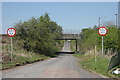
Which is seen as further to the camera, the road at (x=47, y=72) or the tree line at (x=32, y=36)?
the tree line at (x=32, y=36)

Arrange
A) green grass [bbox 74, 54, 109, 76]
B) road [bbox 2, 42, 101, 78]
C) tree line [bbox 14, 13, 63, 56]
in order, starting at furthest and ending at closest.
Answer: tree line [bbox 14, 13, 63, 56]
green grass [bbox 74, 54, 109, 76]
road [bbox 2, 42, 101, 78]

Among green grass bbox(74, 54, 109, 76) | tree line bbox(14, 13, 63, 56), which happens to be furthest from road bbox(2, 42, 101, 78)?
tree line bbox(14, 13, 63, 56)

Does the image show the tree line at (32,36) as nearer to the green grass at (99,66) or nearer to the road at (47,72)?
the green grass at (99,66)

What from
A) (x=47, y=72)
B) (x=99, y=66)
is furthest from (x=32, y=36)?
(x=47, y=72)

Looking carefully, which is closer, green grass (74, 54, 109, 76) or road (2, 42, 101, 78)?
road (2, 42, 101, 78)

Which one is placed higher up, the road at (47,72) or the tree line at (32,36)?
the tree line at (32,36)

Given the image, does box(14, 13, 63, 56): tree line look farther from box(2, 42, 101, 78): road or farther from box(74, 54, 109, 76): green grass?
box(2, 42, 101, 78): road

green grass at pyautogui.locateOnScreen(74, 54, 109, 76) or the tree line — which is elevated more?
the tree line

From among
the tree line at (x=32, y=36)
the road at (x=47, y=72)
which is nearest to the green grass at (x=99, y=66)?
the road at (x=47, y=72)

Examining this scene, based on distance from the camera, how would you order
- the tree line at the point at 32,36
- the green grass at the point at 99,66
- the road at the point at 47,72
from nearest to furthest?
the road at the point at 47,72
the green grass at the point at 99,66
the tree line at the point at 32,36

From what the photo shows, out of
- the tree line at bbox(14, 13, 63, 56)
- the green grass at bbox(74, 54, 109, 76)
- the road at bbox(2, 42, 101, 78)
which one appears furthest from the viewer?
the tree line at bbox(14, 13, 63, 56)

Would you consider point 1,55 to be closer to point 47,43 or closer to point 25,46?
point 25,46

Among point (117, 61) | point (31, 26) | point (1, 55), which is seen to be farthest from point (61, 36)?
point (117, 61)

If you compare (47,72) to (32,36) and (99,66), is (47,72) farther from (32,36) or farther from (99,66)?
(32,36)
